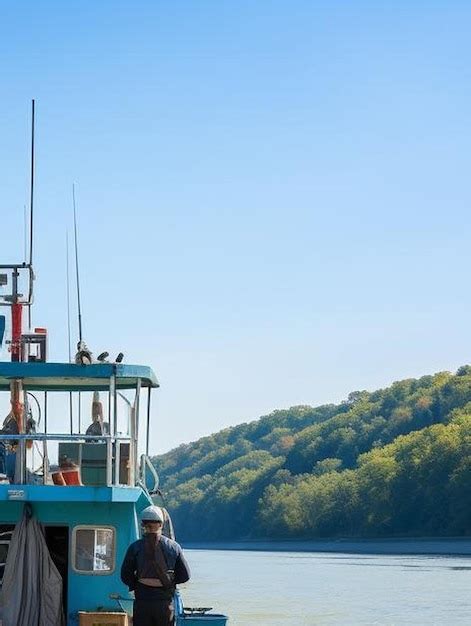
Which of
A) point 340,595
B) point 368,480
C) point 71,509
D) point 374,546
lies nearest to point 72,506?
point 71,509

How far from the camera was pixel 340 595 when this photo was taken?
54.5m

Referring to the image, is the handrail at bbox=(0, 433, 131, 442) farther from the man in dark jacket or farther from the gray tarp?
the man in dark jacket

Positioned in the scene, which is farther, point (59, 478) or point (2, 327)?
point (2, 327)

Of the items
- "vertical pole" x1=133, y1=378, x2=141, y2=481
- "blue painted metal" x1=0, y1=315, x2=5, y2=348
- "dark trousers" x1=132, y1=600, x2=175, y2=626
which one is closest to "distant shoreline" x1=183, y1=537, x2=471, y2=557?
"blue painted metal" x1=0, y1=315, x2=5, y2=348

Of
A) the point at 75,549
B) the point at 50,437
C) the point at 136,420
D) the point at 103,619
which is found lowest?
the point at 103,619

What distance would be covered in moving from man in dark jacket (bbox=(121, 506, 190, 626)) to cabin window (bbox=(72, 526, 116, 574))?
3.15 m

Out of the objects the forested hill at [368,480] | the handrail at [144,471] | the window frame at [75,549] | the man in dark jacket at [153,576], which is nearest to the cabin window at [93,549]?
the window frame at [75,549]

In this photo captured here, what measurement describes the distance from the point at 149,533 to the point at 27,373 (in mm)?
3955

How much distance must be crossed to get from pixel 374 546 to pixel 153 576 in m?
117

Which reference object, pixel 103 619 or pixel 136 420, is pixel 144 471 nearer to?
pixel 136 420

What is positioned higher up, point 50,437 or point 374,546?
point 374,546

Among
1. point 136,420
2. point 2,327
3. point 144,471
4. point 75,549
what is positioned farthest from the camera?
point 144,471

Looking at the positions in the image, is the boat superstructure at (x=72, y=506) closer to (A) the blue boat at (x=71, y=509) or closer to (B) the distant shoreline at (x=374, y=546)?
(A) the blue boat at (x=71, y=509)

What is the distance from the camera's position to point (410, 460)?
128 meters
